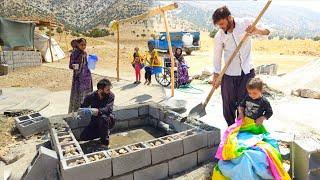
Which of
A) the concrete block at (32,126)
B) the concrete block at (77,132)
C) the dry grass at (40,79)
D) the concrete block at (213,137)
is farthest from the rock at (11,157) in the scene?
the dry grass at (40,79)

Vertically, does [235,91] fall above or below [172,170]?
above

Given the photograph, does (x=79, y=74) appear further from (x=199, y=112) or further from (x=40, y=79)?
(x=40, y=79)

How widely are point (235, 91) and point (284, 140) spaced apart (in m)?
0.97

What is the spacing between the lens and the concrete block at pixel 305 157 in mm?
3479

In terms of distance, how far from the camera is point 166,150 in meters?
3.82

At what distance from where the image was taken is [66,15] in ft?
229

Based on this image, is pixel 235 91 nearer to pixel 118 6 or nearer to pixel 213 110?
pixel 213 110

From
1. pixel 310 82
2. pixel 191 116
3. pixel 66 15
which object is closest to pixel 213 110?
pixel 191 116

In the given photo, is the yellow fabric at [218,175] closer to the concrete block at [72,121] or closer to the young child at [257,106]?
the young child at [257,106]

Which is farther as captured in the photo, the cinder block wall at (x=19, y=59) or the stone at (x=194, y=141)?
the cinder block wall at (x=19, y=59)

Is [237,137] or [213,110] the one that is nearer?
[237,137]

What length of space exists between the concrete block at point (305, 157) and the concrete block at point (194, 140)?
0.94 m

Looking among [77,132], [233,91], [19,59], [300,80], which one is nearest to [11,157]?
[77,132]

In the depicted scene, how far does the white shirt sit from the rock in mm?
2927
